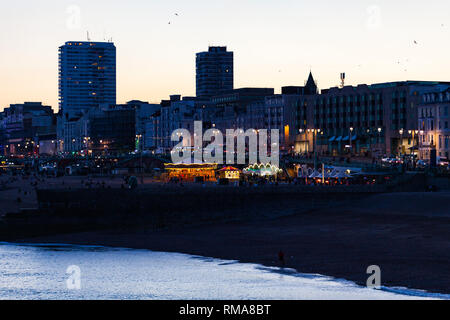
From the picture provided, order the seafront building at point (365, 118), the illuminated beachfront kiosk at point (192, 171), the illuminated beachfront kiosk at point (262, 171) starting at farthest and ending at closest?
the seafront building at point (365, 118) → the illuminated beachfront kiosk at point (192, 171) → the illuminated beachfront kiosk at point (262, 171)

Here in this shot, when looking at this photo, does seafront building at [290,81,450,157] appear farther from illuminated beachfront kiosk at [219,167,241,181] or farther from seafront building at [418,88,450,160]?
illuminated beachfront kiosk at [219,167,241,181]

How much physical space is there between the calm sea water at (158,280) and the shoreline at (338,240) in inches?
68.1

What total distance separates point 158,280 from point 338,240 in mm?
16773

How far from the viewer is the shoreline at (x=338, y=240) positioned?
153ft

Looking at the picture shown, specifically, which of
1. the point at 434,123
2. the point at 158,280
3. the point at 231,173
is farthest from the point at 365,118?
the point at 158,280

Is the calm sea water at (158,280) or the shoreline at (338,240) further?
the shoreline at (338,240)

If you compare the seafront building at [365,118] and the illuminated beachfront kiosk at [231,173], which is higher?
the seafront building at [365,118]

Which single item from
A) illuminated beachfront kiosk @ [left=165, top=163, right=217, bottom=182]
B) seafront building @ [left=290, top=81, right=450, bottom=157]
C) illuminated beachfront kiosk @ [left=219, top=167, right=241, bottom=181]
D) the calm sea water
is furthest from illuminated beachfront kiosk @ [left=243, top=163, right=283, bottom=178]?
the calm sea water

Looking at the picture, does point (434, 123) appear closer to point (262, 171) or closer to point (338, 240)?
point (262, 171)

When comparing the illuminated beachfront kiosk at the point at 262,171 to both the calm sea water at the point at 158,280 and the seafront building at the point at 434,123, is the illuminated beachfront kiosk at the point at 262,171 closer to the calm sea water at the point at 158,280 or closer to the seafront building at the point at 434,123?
the seafront building at the point at 434,123

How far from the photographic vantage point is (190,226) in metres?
73.8

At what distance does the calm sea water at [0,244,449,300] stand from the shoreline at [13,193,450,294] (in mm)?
1729

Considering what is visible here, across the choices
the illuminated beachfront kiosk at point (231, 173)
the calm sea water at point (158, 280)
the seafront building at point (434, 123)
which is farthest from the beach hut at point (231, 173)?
the calm sea water at point (158, 280)
